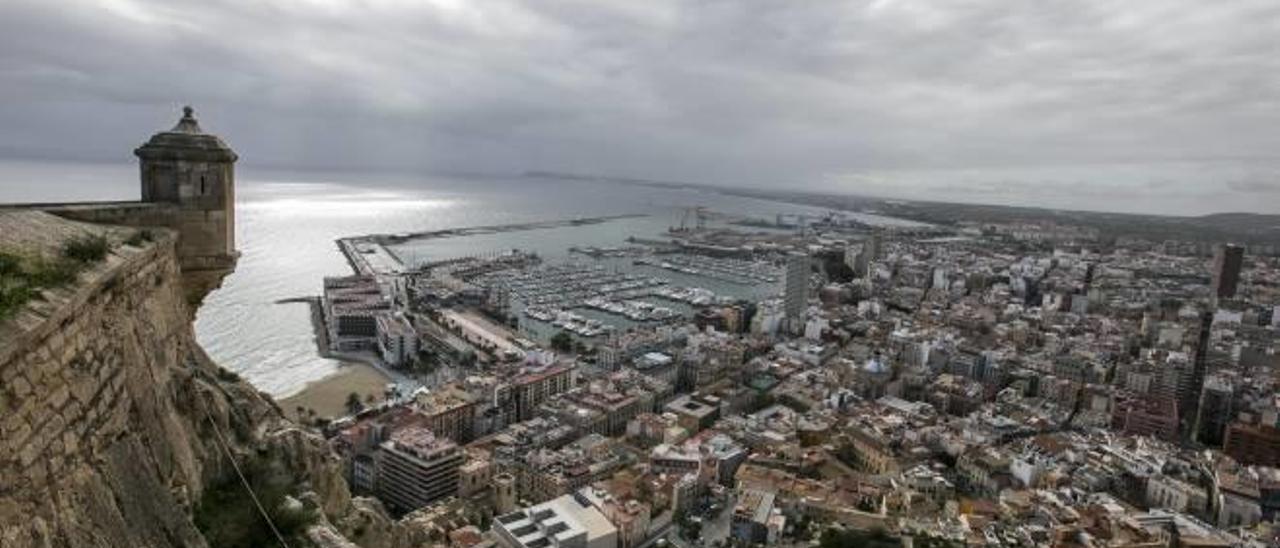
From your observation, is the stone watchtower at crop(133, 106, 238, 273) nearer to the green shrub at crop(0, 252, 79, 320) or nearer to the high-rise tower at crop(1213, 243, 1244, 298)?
the green shrub at crop(0, 252, 79, 320)

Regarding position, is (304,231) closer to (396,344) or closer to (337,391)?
(396,344)

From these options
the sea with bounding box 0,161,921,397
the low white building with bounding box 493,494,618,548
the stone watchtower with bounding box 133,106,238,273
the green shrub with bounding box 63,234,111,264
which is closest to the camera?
the green shrub with bounding box 63,234,111,264

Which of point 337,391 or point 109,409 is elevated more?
point 109,409

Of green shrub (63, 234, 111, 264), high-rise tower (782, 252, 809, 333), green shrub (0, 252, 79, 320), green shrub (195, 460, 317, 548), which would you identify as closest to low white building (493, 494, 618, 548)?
green shrub (195, 460, 317, 548)

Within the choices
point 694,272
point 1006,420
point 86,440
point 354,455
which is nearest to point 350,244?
point 694,272

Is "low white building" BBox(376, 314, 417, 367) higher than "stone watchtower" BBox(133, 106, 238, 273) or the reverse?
the reverse

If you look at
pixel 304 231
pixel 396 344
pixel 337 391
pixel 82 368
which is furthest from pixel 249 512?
pixel 304 231
